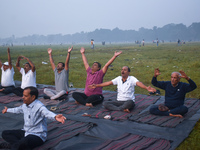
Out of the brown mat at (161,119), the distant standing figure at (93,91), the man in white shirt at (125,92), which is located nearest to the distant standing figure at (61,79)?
the distant standing figure at (93,91)

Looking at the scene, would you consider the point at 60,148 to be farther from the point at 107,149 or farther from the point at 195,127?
the point at 195,127

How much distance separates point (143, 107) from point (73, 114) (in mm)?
2498

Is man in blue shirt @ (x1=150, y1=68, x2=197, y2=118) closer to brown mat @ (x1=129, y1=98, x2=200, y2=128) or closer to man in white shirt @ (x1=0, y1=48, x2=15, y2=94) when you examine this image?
brown mat @ (x1=129, y1=98, x2=200, y2=128)

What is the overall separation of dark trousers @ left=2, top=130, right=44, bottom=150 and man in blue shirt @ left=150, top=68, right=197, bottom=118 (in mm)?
3797

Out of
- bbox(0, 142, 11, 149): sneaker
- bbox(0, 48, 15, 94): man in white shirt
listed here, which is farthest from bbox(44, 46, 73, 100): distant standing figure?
bbox(0, 142, 11, 149): sneaker

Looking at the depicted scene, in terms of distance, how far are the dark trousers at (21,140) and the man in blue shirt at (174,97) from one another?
149 inches

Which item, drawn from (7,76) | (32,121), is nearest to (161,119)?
(32,121)

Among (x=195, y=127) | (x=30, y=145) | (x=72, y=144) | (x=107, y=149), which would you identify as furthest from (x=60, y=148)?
(x=195, y=127)

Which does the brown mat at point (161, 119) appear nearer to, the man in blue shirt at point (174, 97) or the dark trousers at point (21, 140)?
the man in blue shirt at point (174, 97)

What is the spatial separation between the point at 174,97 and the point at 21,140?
15.1 feet

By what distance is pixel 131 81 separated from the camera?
7.52 metres

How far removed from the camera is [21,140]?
4590 millimetres

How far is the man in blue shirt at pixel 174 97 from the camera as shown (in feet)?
22.0

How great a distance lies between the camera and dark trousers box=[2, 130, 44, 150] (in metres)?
4.54
